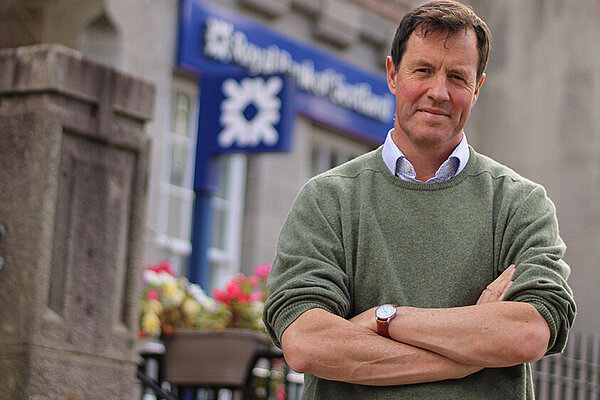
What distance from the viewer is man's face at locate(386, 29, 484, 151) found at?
350 cm

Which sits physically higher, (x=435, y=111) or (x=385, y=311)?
(x=435, y=111)

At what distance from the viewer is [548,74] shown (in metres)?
18.8

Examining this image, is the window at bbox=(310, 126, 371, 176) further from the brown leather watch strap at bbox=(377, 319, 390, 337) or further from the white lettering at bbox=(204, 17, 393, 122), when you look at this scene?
the brown leather watch strap at bbox=(377, 319, 390, 337)

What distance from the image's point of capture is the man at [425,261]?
3.29 meters

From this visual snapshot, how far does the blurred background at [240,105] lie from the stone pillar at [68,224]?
1.91 metres

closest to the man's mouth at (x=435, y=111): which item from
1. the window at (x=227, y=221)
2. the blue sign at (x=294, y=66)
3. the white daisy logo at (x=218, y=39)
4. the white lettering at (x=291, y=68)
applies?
the blue sign at (x=294, y=66)

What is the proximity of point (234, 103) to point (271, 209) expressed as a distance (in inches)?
108

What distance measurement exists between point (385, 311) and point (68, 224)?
8.71 ft

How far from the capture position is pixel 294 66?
13.0 m

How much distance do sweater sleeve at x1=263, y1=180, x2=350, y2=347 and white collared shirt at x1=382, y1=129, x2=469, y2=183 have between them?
217mm

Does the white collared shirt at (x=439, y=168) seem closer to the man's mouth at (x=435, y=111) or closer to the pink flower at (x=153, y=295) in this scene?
the man's mouth at (x=435, y=111)

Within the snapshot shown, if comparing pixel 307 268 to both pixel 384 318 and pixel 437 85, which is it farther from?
pixel 437 85

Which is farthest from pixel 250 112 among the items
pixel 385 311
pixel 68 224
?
pixel 385 311

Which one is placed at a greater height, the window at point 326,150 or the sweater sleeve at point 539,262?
the window at point 326,150
